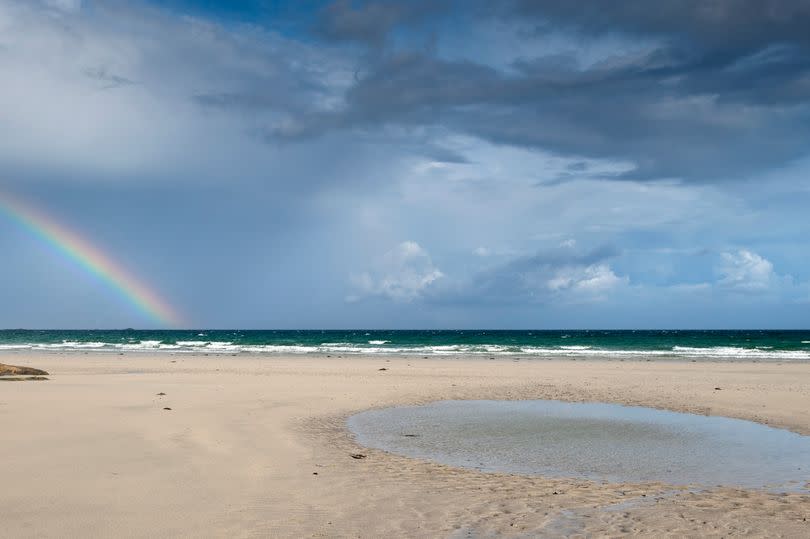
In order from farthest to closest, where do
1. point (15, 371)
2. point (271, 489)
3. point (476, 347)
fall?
point (476, 347), point (15, 371), point (271, 489)

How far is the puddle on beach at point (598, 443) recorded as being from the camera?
10.8 metres

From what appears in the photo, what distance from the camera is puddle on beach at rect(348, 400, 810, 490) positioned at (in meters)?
10.8

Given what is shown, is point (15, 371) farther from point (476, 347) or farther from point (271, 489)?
point (476, 347)

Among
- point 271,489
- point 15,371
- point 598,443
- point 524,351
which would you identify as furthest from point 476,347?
point 271,489

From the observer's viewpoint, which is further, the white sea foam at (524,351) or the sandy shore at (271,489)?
the white sea foam at (524,351)

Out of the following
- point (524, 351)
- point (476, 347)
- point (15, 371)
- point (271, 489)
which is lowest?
point (524, 351)

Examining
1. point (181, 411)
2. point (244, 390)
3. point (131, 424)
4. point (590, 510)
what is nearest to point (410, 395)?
point (244, 390)

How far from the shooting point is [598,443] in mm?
13758

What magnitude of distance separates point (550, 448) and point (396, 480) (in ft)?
15.3

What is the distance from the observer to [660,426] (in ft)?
53.1

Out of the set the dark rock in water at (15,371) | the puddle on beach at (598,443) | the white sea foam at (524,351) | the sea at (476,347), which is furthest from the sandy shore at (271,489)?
the sea at (476,347)

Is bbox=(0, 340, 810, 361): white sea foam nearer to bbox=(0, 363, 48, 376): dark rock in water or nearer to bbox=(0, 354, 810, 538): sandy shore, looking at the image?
bbox=(0, 363, 48, 376): dark rock in water

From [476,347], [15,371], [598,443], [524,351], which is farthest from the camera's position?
[476,347]

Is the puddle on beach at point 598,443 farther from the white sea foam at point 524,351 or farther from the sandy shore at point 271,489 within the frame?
the white sea foam at point 524,351
